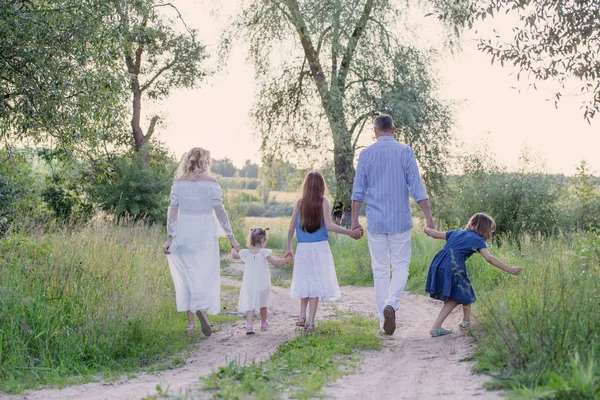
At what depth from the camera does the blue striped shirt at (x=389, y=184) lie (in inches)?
325

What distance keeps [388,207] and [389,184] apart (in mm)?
288

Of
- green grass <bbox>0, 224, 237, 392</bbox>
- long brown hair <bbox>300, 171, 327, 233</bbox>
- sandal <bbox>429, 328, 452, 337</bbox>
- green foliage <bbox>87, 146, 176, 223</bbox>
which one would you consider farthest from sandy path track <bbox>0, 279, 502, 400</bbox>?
green foliage <bbox>87, 146, 176, 223</bbox>

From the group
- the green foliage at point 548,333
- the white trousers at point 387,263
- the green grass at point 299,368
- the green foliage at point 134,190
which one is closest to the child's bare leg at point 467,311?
the green foliage at point 548,333

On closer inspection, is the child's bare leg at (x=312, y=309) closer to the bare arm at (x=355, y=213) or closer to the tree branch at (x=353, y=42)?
the bare arm at (x=355, y=213)

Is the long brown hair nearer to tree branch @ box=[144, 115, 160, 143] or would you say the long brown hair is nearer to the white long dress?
the white long dress

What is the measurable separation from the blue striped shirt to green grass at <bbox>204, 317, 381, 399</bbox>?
1.35 m

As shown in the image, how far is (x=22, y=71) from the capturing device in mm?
10430

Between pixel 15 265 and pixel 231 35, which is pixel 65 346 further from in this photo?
pixel 231 35

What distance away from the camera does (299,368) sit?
6469 mm

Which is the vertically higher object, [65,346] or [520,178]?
[520,178]

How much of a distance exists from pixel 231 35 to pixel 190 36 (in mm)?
2139

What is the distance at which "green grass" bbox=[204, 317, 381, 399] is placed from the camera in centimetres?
561

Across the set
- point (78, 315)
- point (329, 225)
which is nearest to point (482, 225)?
point (329, 225)

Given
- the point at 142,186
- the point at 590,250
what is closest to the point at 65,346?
the point at 590,250
